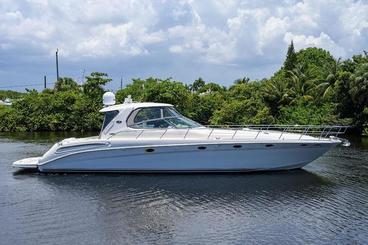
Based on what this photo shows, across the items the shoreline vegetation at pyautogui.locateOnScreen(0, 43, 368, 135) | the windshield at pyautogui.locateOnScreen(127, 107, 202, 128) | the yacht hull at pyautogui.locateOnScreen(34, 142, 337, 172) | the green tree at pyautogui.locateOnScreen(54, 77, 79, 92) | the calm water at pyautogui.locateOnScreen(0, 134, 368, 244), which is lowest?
the calm water at pyautogui.locateOnScreen(0, 134, 368, 244)

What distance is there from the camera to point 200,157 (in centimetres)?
1944

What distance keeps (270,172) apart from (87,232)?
→ 956 centimetres

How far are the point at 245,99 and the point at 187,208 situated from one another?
37.4m

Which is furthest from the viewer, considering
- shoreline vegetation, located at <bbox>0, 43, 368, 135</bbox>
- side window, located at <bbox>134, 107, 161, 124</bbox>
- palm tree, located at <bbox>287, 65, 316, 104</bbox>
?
palm tree, located at <bbox>287, 65, 316, 104</bbox>

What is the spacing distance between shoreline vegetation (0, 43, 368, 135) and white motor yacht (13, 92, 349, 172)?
74.4ft

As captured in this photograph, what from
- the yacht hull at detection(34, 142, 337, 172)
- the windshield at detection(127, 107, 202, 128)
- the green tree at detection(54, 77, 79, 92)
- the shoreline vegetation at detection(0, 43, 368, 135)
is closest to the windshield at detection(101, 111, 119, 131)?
the windshield at detection(127, 107, 202, 128)

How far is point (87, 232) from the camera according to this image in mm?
12328

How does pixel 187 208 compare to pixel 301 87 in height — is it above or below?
below

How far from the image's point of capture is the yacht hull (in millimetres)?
19219

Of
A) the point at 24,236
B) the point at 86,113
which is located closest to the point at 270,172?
the point at 24,236

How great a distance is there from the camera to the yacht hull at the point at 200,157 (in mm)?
19219

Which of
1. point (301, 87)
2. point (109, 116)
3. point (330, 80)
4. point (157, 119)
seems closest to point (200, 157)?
point (157, 119)

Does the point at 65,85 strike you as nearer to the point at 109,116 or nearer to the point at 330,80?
the point at 330,80

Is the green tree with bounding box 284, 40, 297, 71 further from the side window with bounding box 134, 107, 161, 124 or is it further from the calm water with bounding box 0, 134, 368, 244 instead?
the side window with bounding box 134, 107, 161, 124
